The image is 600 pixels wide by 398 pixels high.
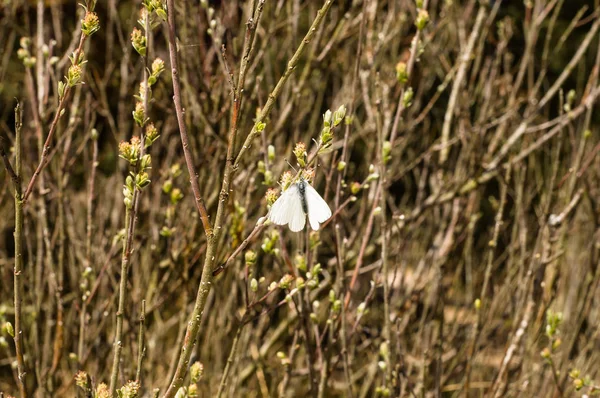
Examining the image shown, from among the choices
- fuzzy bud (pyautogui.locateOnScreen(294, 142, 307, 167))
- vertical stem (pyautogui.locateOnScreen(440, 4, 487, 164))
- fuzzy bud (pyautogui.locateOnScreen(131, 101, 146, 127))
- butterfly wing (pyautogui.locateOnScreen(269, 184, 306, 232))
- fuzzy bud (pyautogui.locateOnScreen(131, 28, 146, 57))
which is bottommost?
butterfly wing (pyautogui.locateOnScreen(269, 184, 306, 232))

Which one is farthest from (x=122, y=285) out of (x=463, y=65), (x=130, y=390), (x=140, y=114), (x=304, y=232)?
(x=463, y=65)

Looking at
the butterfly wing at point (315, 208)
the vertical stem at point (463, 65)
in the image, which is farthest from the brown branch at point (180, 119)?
the vertical stem at point (463, 65)

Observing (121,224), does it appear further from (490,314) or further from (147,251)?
(490,314)

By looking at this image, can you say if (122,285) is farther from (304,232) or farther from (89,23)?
(304,232)

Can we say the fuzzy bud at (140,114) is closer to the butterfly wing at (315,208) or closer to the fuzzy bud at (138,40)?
the fuzzy bud at (138,40)

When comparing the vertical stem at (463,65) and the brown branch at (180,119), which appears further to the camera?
the vertical stem at (463,65)

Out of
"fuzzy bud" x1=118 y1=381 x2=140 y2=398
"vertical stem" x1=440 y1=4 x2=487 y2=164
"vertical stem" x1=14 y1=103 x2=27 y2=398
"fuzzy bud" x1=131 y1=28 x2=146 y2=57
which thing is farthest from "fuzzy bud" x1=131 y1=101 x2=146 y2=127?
"vertical stem" x1=440 y1=4 x2=487 y2=164

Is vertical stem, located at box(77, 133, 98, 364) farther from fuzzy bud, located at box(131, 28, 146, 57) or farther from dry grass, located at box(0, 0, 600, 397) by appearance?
fuzzy bud, located at box(131, 28, 146, 57)

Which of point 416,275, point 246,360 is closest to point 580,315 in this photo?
point 416,275
